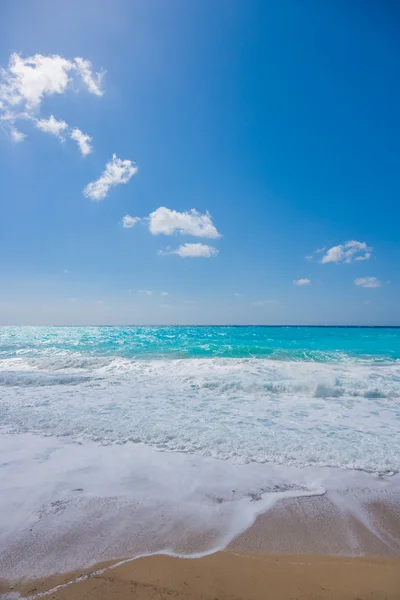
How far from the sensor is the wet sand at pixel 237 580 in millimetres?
2355

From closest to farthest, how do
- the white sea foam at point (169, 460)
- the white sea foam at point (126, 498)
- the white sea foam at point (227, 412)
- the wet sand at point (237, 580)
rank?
1. the wet sand at point (237, 580)
2. the white sea foam at point (126, 498)
3. the white sea foam at point (169, 460)
4. the white sea foam at point (227, 412)

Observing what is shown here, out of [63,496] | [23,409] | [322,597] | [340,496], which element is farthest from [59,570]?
[23,409]

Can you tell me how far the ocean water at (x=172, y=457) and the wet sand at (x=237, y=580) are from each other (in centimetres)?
23

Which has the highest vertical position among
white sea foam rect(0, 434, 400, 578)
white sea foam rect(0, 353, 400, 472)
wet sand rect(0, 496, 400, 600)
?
wet sand rect(0, 496, 400, 600)

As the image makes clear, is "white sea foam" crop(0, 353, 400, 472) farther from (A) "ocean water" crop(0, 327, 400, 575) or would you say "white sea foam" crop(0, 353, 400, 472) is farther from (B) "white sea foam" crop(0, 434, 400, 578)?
(B) "white sea foam" crop(0, 434, 400, 578)

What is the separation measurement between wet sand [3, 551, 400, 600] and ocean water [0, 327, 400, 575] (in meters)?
0.23

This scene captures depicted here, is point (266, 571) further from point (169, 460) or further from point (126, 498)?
point (169, 460)

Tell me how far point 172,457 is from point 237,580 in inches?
104

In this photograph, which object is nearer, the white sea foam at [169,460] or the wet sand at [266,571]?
the wet sand at [266,571]

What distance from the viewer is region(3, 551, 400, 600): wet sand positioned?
7.73ft

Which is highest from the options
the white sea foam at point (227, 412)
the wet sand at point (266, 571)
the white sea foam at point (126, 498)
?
the wet sand at point (266, 571)

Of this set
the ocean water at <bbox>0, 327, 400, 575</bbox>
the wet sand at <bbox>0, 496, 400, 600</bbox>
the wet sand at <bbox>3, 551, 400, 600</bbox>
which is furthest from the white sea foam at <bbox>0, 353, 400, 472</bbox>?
the wet sand at <bbox>3, 551, 400, 600</bbox>

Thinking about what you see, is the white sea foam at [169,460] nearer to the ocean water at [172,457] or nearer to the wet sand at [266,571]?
the ocean water at [172,457]

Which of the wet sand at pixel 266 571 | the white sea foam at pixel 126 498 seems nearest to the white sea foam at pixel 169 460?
the white sea foam at pixel 126 498
